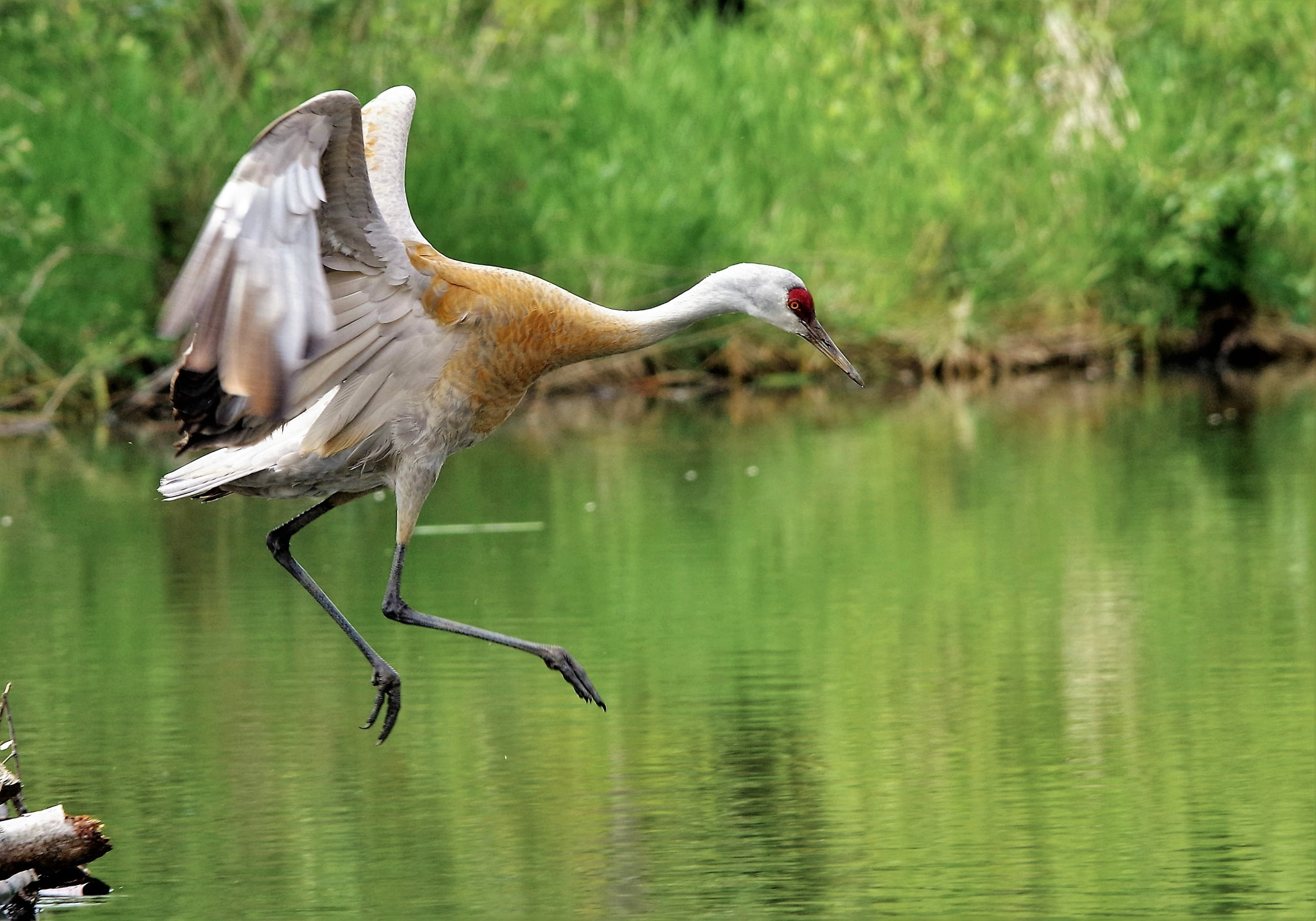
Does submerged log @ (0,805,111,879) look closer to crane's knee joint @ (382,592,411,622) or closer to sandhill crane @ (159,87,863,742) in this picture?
sandhill crane @ (159,87,863,742)

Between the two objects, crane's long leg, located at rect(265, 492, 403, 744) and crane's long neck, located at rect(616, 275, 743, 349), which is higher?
crane's long neck, located at rect(616, 275, 743, 349)

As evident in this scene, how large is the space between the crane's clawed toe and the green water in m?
0.26

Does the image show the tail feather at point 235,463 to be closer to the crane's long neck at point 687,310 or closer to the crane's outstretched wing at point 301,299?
the crane's outstretched wing at point 301,299

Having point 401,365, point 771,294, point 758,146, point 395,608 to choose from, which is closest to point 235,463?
point 401,365

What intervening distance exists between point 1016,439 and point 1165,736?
9.19 m

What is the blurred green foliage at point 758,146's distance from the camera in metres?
20.4

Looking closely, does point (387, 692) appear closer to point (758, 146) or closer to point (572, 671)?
point (572, 671)

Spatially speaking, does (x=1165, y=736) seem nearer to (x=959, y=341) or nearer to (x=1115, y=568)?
(x=1115, y=568)

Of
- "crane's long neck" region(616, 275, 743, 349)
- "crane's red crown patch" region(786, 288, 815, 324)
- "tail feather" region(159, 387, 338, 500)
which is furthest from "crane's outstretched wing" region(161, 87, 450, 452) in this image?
"crane's red crown patch" region(786, 288, 815, 324)

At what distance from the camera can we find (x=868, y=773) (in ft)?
26.3

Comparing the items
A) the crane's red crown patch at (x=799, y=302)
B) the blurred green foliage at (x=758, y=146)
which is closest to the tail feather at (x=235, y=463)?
the crane's red crown patch at (x=799, y=302)

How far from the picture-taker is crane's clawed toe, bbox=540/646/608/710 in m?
8.14

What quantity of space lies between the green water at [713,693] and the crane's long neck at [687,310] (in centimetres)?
143

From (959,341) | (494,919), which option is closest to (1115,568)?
(494,919)
